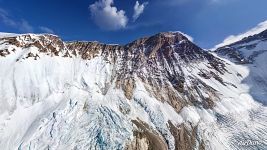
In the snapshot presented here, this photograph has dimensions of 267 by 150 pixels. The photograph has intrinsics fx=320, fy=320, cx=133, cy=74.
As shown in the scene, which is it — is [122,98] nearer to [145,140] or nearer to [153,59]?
[145,140]

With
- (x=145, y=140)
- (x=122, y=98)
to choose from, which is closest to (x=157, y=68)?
(x=122, y=98)

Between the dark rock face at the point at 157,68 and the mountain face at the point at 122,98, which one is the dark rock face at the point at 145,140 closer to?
the dark rock face at the point at 157,68

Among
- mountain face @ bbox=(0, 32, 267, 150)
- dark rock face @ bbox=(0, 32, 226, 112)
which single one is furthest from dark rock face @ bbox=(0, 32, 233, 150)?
mountain face @ bbox=(0, 32, 267, 150)

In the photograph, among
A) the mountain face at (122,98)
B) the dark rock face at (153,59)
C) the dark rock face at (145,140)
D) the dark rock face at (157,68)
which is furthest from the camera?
the dark rock face at (153,59)

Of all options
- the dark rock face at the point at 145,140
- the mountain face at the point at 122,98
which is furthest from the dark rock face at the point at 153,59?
the dark rock face at the point at 145,140

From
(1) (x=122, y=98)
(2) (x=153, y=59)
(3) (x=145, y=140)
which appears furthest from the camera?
(2) (x=153, y=59)

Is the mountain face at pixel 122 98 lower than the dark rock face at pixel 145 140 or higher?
higher

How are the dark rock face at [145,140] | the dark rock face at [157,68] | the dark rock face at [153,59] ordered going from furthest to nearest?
the dark rock face at [153,59], the dark rock face at [157,68], the dark rock face at [145,140]

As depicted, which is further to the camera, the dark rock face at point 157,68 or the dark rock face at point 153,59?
the dark rock face at point 153,59
